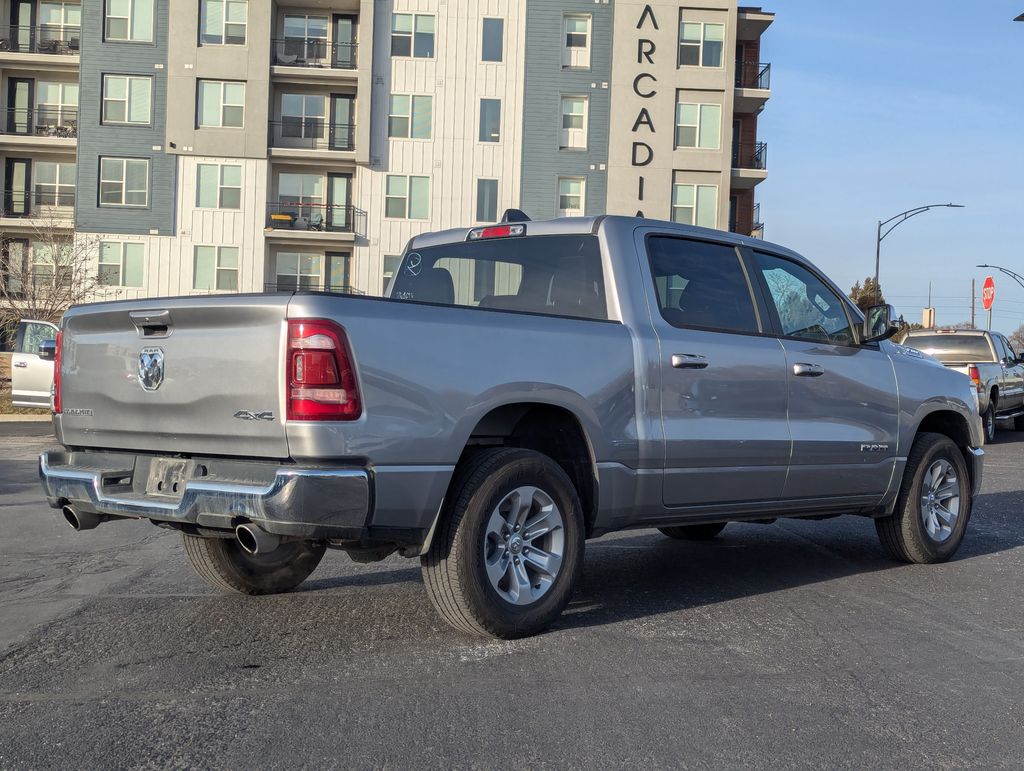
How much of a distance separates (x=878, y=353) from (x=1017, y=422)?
18159mm

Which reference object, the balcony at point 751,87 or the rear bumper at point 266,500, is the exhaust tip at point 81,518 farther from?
the balcony at point 751,87

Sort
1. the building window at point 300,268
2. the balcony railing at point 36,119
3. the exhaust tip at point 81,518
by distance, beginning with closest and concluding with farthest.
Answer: the exhaust tip at point 81,518, the building window at point 300,268, the balcony railing at point 36,119

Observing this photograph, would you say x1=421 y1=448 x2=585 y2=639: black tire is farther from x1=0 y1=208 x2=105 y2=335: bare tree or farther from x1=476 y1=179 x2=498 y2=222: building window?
x1=476 y1=179 x2=498 y2=222: building window

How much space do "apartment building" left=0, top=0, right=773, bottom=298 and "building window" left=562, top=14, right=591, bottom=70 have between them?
0.05 m

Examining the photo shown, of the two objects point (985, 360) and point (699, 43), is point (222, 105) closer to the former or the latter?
point (699, 43)

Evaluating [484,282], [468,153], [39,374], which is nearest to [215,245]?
[468,153]

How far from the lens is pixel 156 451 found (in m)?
4.99

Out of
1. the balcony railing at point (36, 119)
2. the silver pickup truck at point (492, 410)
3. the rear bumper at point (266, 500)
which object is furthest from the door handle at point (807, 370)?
the balcony railing at point (36, 119)

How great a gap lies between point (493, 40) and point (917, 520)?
37.0m

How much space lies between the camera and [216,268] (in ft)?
137

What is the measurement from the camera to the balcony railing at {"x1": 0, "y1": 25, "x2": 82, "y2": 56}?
43125 millimetres

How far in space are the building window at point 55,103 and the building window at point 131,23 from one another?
3.68 m

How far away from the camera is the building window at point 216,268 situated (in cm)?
4156

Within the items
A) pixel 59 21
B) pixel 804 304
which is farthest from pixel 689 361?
pixel 59 21
